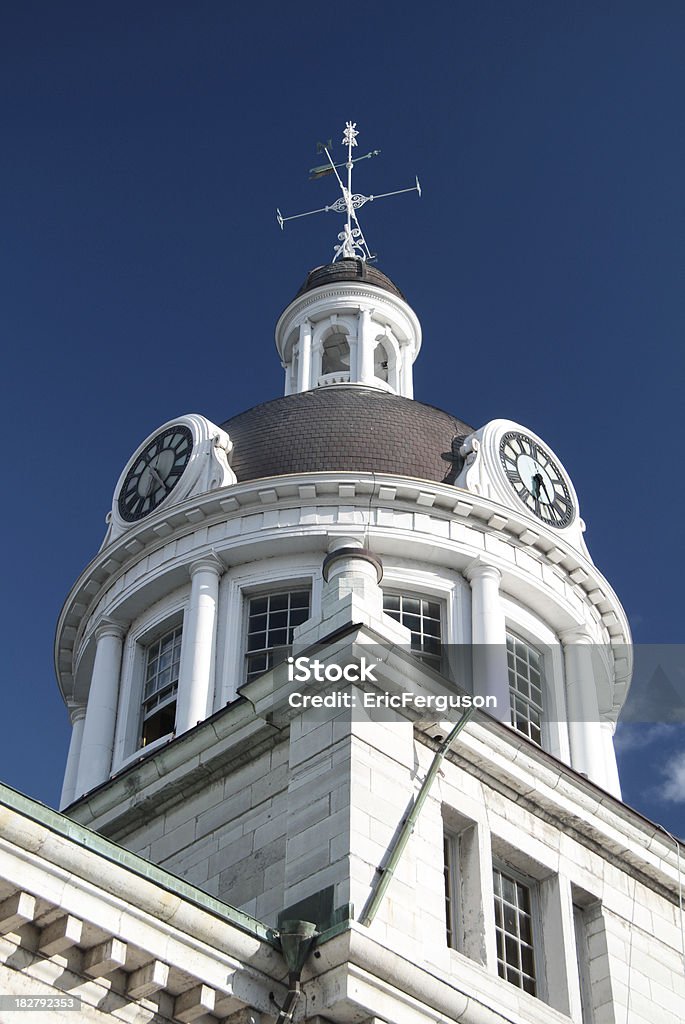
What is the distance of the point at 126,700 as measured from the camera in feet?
104

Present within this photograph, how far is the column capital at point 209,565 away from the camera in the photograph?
103 ft

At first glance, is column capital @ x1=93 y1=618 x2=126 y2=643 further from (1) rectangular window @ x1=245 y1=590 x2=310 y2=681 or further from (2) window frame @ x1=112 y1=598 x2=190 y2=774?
(1) rectangular window @ x1=245 y1=590 x2=310 y2=681

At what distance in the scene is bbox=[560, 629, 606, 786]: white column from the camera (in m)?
31.4

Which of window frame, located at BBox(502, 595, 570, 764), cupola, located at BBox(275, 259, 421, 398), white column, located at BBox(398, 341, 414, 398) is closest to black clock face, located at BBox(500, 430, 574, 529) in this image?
window frame, located at BBox(502, 595, 570, 764)

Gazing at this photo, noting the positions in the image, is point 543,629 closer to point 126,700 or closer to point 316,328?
point 126,700

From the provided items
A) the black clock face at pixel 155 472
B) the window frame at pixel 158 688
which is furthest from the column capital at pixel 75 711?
the black clock face at pixel 155 472

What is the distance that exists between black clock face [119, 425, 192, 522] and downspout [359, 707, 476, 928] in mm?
13798

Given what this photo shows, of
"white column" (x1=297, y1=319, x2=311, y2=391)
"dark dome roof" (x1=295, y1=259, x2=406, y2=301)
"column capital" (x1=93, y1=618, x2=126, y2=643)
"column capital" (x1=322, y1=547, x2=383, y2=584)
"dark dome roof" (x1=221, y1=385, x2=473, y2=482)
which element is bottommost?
"column capital" (x1=322, y1=547, x2=383, y2=584)

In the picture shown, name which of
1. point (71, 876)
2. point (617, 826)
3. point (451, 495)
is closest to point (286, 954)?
point (71, 876)

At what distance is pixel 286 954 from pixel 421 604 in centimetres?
1350

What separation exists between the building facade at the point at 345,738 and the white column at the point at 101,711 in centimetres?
5

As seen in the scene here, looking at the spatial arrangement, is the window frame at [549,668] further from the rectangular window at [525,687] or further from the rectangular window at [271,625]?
the rectangular window at [271,625]

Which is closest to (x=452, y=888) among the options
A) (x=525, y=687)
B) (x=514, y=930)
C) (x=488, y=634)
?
(x=514, y=930)

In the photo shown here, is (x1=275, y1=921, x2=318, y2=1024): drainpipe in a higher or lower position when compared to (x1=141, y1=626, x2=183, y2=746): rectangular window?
lower
